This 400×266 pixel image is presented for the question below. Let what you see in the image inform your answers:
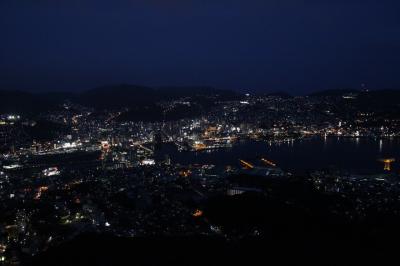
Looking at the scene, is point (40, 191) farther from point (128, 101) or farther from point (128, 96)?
point (128, 96)

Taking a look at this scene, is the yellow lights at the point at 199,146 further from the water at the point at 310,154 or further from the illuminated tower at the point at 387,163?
the illuminated tower at the point at 387,163

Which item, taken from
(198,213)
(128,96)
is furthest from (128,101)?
(198,213)

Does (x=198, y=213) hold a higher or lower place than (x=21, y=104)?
lower

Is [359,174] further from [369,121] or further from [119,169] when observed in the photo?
[369,121]

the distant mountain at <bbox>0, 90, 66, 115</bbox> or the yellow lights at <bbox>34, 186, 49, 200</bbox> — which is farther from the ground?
the distant mountain at <bbox>0, 90, 66, 115</bbox>

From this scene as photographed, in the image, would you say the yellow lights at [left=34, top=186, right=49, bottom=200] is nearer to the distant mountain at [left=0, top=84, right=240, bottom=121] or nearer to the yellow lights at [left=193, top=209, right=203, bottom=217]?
the yellow lights at [left=193, top=209, right=203, bottom=217]

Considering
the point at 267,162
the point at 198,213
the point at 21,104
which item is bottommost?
the point at 267,162

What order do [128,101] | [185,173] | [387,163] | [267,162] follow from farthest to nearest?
[128,101]
[267,162]
[387,163]
[185,173]

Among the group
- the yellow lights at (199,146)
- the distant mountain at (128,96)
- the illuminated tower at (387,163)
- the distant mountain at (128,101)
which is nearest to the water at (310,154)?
the illuminated tower at (387,163)

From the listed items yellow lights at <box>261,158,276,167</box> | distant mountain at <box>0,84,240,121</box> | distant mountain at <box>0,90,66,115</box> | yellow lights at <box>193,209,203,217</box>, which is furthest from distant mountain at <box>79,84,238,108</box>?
yellow lights at <box>193,209,203,217</box>
